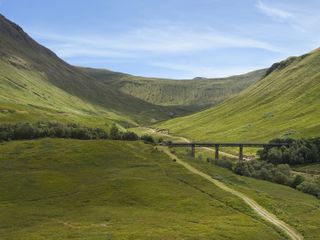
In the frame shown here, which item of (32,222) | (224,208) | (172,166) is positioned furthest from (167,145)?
(32,222)

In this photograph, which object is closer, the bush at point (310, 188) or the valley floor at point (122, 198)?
the valley floor at point (122, 198)

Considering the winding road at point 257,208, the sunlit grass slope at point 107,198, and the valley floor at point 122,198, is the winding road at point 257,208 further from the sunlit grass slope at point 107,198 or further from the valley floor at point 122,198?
the sunlit grass slope at point 107,198

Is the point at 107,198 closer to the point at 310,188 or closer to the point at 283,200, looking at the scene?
the point at 283,200

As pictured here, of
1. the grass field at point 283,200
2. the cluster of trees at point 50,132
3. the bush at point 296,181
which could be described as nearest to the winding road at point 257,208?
the grass field at point 283,200

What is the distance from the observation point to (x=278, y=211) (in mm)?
97812

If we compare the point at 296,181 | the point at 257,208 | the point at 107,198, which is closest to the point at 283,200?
the point at 257,208

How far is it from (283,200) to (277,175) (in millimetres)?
39495

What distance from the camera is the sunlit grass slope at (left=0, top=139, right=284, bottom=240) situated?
253 ft

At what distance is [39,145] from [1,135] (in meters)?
20.1

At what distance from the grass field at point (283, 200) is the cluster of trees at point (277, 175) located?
5.35 meters

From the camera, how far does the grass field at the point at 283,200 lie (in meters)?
89.2

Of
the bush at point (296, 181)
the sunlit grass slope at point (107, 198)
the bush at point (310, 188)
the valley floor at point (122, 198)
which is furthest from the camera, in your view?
the bush at point (296, 181)

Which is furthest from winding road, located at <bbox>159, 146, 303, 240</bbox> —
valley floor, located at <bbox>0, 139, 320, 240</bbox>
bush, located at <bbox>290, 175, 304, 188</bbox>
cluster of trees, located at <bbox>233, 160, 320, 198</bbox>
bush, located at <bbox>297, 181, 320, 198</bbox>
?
bush, located at <bbox>290, 175, 304, 188</bbox>

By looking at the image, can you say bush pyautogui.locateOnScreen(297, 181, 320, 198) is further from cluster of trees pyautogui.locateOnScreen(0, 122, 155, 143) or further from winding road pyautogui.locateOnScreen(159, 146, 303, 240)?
cluster of trees pyautogui.locateOnScreen(0, 122, 155, 143)
